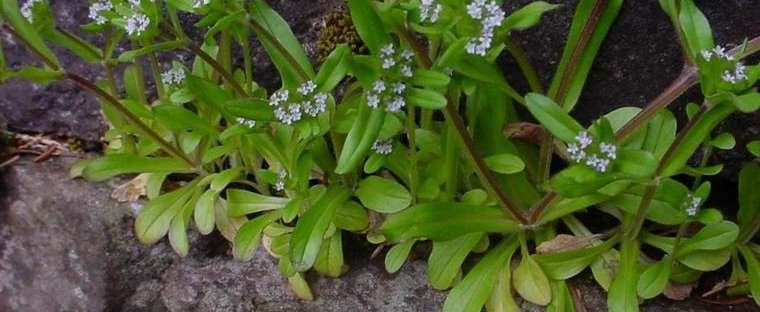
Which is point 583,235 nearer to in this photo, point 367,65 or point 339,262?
point 339,262

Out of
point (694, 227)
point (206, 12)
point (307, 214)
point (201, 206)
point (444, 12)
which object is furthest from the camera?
point (201, 206)

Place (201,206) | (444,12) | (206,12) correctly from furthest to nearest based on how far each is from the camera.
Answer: (201,206), (206,12), (444,12)

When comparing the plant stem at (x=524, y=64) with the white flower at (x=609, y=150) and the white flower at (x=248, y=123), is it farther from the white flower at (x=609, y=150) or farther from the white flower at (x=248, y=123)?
the white flower at (x=248, y=123)

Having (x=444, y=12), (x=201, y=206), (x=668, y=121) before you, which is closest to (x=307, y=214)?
(x=201, y=206)

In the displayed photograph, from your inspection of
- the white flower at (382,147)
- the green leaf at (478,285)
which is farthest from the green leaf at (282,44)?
the green leaf at (478,285)

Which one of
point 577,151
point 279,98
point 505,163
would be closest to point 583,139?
point 577,151

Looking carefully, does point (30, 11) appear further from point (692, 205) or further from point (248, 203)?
point (692, 205)
